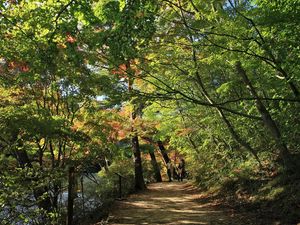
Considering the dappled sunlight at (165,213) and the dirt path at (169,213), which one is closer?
the dirt path at (169,213)

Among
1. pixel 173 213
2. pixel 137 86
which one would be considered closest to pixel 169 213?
pixel 173 213

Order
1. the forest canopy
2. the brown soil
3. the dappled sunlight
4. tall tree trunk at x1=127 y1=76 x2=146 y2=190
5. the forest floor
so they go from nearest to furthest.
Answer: the forest canopy
the forest floor
the brown soil
the dappled sunlight
tall tree trunk at x1=127 y1=76 x2=146 y2=190

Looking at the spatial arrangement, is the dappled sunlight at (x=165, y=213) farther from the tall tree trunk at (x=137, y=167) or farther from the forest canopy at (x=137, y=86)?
the tall tree trunk at (x=137, y=167)

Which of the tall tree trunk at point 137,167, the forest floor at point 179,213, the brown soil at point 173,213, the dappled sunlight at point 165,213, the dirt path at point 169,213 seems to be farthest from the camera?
the tall tree trunk at point 137,167

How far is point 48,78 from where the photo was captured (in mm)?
12172

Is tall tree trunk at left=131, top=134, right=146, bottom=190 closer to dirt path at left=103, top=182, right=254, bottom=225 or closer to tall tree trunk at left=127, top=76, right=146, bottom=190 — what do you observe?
tall tree trunk at left=127, top=76, right=146, bottom=190

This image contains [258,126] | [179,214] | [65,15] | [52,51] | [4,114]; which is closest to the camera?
[52,51]

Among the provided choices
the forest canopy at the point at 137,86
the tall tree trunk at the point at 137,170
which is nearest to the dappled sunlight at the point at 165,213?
the forest canopy at the point at 137,86

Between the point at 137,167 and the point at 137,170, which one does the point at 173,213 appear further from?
the point at 137,167

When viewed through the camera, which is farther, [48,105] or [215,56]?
[48,105]

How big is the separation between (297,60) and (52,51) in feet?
16.3

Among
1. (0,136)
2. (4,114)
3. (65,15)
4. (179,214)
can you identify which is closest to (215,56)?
(65,15)

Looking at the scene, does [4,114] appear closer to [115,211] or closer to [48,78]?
[48,78]

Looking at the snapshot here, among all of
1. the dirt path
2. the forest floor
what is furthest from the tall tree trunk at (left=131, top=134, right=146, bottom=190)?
the dirt path
